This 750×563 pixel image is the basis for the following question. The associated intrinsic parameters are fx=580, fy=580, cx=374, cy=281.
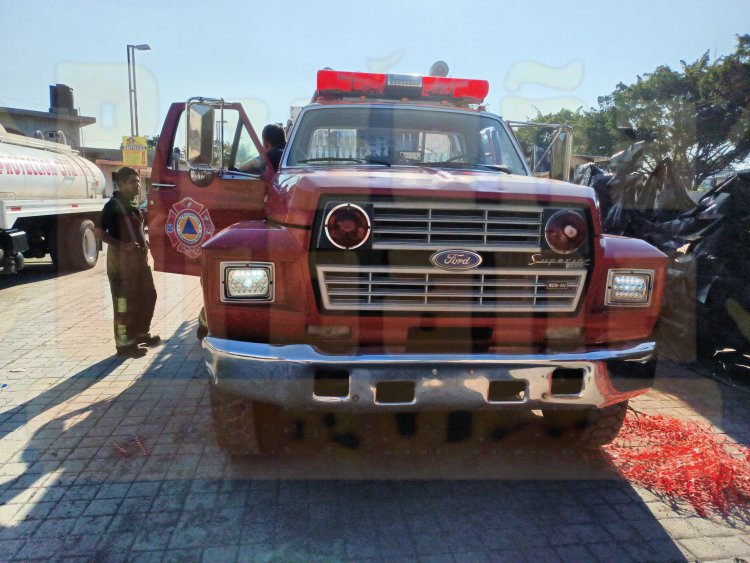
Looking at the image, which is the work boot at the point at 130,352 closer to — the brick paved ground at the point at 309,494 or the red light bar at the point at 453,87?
the brick paved ground at the point at 309,494

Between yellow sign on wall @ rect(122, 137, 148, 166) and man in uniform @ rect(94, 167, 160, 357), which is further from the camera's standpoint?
yellow sign on wall @ rect(122, 137, 148, 166)

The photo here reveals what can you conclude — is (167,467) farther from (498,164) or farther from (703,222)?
Result: (703,222)

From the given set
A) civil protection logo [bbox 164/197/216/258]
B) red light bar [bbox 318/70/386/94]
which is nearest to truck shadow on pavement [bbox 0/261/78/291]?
civil protection logo [bbox 164/197/216/258]

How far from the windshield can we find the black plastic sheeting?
2.24 metres

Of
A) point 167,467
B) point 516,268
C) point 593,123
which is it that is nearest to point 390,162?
point 516,268

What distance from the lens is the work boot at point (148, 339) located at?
591 cm

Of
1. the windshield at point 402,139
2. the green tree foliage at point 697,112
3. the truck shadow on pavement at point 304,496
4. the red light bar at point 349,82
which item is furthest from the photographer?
the green tree foliage at point 697,112

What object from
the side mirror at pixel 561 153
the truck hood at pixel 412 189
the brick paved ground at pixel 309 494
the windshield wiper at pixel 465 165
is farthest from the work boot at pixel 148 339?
the side mirror at pixel 561 153

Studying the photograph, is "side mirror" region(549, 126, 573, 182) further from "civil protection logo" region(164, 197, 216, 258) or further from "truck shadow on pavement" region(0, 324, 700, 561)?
"civil protection logo" region(164, 197, 216, 258)

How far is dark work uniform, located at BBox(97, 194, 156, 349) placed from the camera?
17.9 feet

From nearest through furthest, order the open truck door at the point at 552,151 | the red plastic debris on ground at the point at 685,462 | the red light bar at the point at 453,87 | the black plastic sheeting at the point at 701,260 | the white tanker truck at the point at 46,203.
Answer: the red plastic debris on ground at the point at 685,462, the open truck door at the point at 552,151, the black plastic sheeting at the point at 701,260, the red light bar at the point at 453,87, the white tanker truck at the point at 46,203

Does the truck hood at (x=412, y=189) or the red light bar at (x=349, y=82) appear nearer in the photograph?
the truck hood at (x=412, y=189)

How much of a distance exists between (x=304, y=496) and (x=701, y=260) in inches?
169

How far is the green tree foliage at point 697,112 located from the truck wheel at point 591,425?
24.0 m
